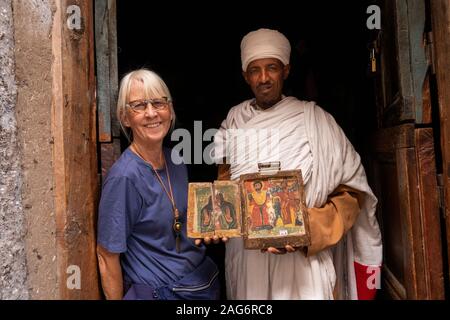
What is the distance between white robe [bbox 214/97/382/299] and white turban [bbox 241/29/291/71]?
0.22 meters

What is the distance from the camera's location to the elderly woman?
144 centimetres

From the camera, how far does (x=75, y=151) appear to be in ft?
4.61

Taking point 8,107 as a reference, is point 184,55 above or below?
above

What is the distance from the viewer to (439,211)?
1.48 meters

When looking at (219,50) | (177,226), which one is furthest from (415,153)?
(219,50)

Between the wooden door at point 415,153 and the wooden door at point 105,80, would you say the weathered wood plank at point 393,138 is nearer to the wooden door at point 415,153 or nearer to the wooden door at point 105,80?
the wooden door at point 415,153

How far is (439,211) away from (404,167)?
212 millimetres

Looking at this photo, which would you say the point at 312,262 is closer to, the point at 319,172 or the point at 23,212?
the point at 319,172

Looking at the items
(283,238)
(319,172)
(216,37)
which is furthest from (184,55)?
(283,238)

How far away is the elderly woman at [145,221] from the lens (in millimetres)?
1441

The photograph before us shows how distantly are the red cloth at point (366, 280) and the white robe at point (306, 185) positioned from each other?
0.02m

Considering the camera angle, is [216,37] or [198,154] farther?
[216,37]

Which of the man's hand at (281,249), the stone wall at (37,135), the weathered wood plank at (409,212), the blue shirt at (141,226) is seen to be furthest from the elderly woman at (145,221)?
the weathered wood plank at (409,212)

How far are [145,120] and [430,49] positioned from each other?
1142 mm
